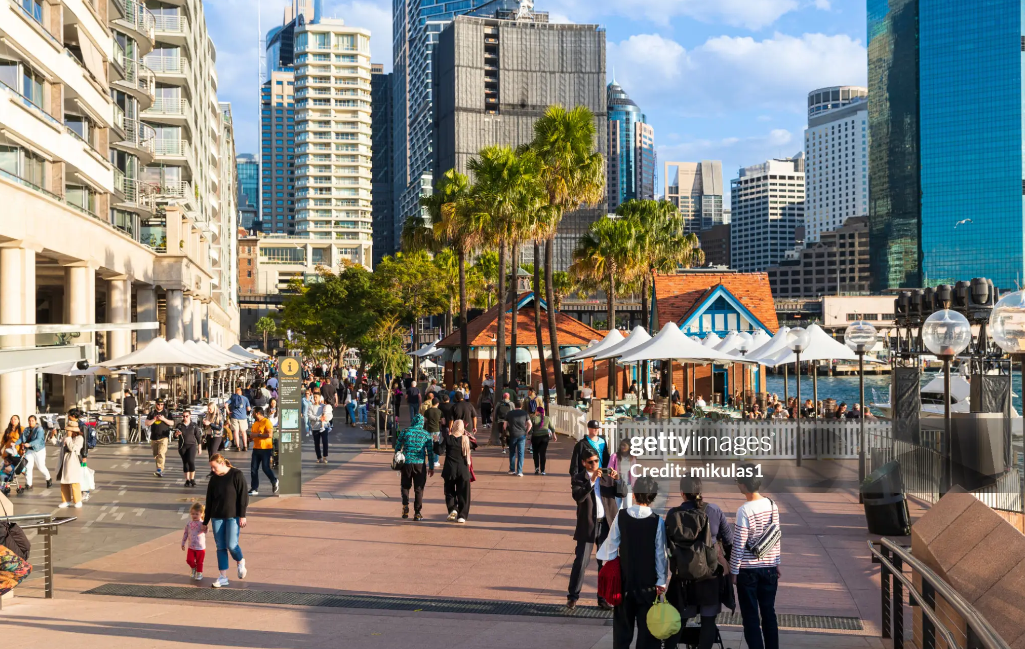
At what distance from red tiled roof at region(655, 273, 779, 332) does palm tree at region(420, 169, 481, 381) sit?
8837mm

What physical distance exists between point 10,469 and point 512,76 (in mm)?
142016

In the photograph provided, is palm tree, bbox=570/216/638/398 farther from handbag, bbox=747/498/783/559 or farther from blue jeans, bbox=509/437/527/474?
handbag, bbox=747/498/783/559

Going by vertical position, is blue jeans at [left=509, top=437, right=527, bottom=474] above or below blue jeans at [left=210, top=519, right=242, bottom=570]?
below

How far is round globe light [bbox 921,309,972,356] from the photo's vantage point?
43.2ft

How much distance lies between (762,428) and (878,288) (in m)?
181

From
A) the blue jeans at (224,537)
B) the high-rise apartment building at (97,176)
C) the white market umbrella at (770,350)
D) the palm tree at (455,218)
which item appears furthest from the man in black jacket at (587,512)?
the palm tree at (455,218)

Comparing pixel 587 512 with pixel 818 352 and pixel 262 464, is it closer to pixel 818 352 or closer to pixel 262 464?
pixel 262 464

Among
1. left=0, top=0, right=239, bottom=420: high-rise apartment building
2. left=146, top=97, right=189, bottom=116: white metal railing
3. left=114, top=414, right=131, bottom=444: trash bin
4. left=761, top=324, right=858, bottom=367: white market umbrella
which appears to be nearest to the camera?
left=761, top=324, right=858, bottom=367: white market umbrella

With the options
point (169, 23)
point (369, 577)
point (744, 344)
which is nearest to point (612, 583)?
point (369, 577)

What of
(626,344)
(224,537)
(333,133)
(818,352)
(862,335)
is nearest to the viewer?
(224,537)

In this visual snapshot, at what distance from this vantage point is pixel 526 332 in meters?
46.4

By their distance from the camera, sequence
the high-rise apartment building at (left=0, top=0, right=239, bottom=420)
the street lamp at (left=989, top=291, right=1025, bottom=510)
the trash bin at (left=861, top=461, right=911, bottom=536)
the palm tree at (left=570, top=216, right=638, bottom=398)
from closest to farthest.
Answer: the street lamp at (left=989, top=291, right=1025, bottom=510), the trash bin at (left=861, top=461, right=911, bottom=536), the high-rise apartment building at (left=0, top=0, right=239, bottom=420), the palm tree at (left=570, top=216, right=638, bottom=398)

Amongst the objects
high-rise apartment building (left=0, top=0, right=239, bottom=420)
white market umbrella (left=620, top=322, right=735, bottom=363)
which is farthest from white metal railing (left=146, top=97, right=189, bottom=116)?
white market umbrella (left=620, top=322, right=735, bottom=363)

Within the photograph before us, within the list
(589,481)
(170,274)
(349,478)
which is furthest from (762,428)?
(170,274)
